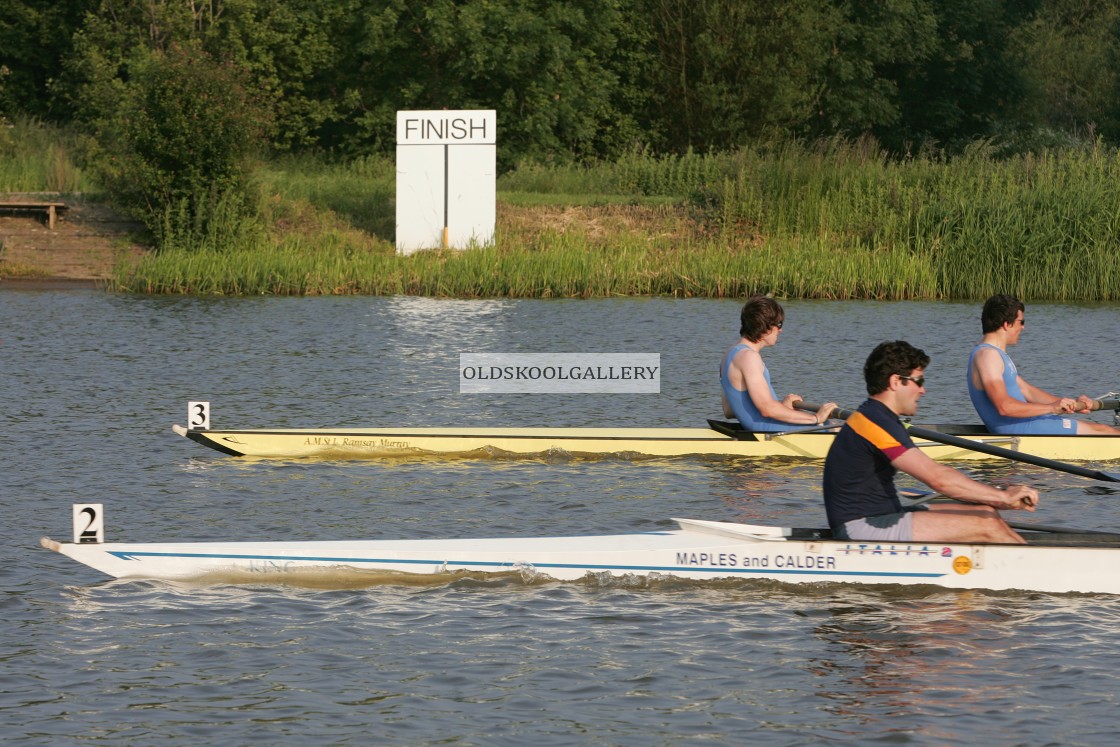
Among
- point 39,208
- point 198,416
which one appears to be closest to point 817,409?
point 198,416

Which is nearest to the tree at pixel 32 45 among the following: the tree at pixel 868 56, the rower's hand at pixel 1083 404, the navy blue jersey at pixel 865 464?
the tree at pixel 868 56

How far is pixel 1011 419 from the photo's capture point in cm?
1219

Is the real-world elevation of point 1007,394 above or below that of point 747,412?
above

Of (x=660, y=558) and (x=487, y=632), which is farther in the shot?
(x=660, y=558)

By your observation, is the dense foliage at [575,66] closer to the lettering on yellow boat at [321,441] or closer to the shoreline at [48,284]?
the shoreline at [48,284]

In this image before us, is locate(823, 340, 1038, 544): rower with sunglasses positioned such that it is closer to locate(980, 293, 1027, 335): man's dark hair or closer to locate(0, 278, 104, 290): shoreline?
locate(980, 293, 1027, 335): man's dark hair

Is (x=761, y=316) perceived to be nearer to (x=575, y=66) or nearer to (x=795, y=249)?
(x=795, y=249)

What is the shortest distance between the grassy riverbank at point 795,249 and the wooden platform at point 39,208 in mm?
3663

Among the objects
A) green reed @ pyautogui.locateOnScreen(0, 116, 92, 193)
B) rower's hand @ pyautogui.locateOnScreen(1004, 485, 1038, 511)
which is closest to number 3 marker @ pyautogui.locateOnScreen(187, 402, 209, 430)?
rower's hand @ pyautogui.locateOnScreen(1004, 485, 1038, 511)

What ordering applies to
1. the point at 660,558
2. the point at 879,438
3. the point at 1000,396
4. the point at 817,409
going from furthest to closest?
the point at 1000,396
the point at 817,409
the point at 660,558
the point at 879,438

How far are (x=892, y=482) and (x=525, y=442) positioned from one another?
4.82 meters

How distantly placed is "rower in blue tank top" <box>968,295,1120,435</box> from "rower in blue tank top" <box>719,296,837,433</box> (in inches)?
52.1

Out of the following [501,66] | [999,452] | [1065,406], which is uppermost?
[501,66]

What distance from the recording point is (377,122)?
4191 centimetres
